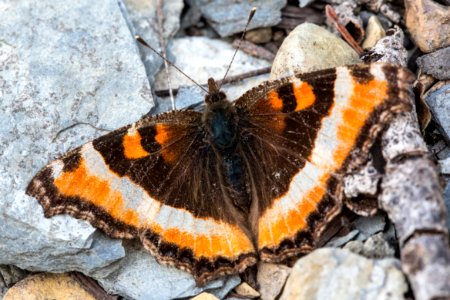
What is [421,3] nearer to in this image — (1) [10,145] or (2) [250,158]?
(2) [250,158]

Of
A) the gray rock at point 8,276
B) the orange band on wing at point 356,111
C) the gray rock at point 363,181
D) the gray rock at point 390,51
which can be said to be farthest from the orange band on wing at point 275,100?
the gray rock at point 8,276

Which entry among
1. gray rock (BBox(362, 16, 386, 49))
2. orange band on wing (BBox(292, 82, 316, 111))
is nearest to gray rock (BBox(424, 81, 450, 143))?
gray rock (BBox(362, 16, 386, 49))

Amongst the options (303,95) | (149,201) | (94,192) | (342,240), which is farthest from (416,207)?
(94,192)

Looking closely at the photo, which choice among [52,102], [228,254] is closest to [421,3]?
[228,254]

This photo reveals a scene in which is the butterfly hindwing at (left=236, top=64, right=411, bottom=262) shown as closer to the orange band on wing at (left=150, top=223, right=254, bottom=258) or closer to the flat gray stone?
the orange band on wing at (left=150, top=223, right=254, bottom=258)

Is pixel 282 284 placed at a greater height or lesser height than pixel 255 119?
lesser
